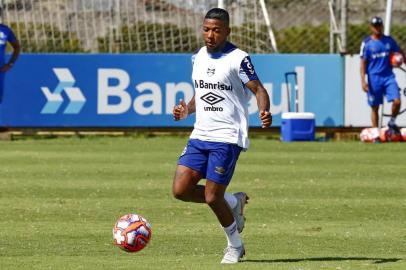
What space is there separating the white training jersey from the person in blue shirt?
11.3 m

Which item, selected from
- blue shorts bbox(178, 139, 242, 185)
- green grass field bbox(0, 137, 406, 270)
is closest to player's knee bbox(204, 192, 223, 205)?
blue shorts bbox(178, 139, 242, 185)

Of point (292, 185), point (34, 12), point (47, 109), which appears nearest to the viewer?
point (292, 185)

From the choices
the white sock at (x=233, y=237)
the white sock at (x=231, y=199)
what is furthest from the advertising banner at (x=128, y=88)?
the white sock at (x=233, y=237)

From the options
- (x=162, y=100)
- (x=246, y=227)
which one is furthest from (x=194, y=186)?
(x=162, y=100)

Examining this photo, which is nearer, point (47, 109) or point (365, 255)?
point (365, 255)

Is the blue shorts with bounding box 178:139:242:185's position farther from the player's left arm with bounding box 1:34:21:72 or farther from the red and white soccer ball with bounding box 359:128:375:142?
the red and white soccer ball with bounding box 359:128:375:142

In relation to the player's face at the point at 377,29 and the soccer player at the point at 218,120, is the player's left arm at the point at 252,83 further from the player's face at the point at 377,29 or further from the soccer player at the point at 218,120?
the player's face at the point at 377,29

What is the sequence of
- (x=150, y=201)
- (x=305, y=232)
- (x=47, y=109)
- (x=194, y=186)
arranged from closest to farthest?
(x=194, y=186)
(x=305, y=232)
(x=150, y=201)
(x=47, y=109)

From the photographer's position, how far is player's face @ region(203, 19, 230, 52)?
10.1 m

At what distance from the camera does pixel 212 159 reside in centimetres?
1007

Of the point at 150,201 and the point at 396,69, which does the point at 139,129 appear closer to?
the point at 396,69

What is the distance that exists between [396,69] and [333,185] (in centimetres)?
806

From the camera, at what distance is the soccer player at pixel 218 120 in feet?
33.0

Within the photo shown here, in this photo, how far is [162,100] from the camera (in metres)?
23.4
